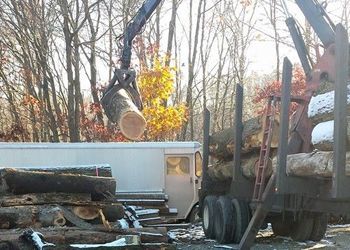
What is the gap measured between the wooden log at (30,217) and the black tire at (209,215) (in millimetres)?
5444

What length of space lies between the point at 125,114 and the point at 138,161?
6664 mm

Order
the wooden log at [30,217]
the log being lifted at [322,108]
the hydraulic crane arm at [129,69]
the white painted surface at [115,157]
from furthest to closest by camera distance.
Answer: the white painted surface at [115,157] → the hydraulic crane arm at [129,69] → the wooden log at [30,217] → the log being lifted at [322,108]

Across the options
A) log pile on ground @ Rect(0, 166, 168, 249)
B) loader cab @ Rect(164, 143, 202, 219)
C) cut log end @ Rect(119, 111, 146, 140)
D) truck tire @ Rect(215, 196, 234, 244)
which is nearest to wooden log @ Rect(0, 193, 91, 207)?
log pile on ground @ Rect(0, 166, 168, 249)

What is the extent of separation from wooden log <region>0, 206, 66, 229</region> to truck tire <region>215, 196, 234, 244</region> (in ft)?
16.1

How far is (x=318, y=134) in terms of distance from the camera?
6406 mm

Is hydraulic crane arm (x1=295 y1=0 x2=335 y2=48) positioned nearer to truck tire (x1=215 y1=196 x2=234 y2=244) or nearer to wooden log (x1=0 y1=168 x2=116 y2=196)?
wooden log (x1=0 y1=168 x2=116 y2=196)

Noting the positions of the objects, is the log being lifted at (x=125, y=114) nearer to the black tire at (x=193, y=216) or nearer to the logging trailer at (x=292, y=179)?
the logging trailer at (x=292, y=179)

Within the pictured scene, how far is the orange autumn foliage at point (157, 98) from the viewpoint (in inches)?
952

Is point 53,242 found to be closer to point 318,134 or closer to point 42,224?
point 42,224

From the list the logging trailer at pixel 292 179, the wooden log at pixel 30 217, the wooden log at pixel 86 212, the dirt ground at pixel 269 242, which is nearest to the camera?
the logging trailer at pixel 292 179

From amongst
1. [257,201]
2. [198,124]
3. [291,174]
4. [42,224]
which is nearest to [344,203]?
[291,174]

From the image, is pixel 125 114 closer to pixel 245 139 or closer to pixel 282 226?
pixel 245 139

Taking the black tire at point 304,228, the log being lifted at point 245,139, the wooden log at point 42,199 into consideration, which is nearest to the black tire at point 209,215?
the log being lifted at point 245,139

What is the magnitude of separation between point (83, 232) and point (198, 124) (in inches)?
1508
